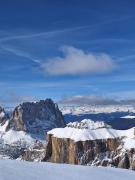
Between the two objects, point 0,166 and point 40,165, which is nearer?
point 0,166

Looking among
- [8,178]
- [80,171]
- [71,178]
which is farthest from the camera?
[80,171]

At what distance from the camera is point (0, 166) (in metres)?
37.7

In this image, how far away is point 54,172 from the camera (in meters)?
37.9

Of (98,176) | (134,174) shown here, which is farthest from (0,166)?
(134,174)

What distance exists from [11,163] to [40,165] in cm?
254

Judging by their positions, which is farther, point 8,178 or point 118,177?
point 118,177

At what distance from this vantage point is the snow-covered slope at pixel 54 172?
115 ft

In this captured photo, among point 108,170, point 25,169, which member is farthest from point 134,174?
point 25,169

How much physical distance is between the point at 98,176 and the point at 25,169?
19.1ft

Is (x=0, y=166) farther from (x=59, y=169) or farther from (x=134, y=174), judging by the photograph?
(x=134, y=174)

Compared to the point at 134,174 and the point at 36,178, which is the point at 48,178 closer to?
the point at 36,178

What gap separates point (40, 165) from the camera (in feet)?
134

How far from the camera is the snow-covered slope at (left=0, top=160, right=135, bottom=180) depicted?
35.0 m

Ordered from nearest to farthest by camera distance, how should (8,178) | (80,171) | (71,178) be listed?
1. (8,178)
2. (71,178)
3. (80,171)
